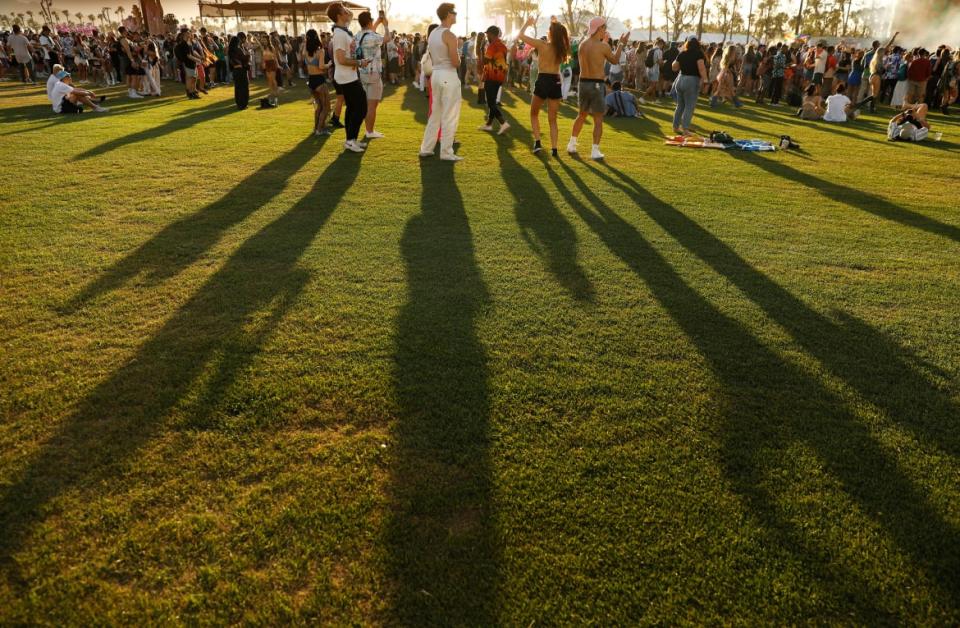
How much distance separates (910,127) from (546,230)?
1093 centimetres

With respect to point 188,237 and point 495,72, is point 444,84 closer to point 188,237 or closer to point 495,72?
point 495,72

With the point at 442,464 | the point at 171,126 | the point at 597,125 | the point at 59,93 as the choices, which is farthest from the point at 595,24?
the point at 59,93

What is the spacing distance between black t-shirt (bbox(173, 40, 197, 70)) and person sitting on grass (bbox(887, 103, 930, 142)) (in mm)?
18452

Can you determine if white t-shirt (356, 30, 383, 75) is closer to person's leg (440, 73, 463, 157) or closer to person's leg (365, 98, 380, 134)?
person's leg (365, 98, 380, 134)

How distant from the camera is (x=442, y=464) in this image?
8.39 feet

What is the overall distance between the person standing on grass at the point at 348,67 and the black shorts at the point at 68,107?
27.5ft

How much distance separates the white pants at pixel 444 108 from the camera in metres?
8.26

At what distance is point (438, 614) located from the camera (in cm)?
189

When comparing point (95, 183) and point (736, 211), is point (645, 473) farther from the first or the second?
point (95, 183)

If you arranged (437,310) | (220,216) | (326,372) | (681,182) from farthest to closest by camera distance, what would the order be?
(681,182)
(220,216)
(437,310)
(326,372)

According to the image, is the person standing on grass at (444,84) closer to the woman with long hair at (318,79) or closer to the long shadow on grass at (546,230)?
the long shadow on grass at (546,230)

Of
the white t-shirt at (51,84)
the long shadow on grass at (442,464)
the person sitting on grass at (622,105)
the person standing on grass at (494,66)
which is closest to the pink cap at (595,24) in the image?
the person standing on grass at (494,66)

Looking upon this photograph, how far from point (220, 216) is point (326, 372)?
11.5 feet

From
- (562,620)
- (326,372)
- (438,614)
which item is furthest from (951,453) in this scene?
(326,372)
